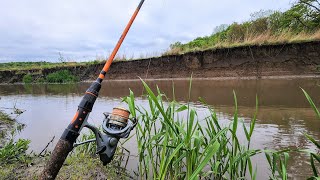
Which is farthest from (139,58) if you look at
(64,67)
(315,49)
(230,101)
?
(230,101)

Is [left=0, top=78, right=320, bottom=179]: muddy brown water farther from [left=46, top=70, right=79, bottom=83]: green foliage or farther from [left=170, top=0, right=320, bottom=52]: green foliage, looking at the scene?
[left=46, top=70, right=79, bottom=83]: green foliage

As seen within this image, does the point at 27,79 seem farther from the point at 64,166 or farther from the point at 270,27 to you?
the point at 64,166

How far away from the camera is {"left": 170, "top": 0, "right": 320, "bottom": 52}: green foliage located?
565 inches

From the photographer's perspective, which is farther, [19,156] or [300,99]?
[300,99]

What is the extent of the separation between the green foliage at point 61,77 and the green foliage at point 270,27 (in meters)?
5.96

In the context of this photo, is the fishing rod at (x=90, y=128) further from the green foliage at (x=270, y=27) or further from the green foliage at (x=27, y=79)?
the green foliage at (x=27, y=79)

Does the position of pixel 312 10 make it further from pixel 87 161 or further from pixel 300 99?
pixel 87 161

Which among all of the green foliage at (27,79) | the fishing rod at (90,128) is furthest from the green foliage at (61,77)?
the fishing rod at (90,128)

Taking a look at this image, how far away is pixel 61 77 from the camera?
17.6m

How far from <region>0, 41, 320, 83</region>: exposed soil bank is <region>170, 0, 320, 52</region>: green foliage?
506 millimetres

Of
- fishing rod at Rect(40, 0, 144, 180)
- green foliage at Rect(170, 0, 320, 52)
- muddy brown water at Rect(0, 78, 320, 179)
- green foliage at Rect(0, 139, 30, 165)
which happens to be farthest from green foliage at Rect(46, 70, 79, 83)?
fishing rod at Rect(40, 0, 144, 180)

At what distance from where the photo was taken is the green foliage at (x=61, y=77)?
56.7 feet

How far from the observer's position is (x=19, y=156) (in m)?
3.32

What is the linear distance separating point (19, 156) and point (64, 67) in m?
15.6
